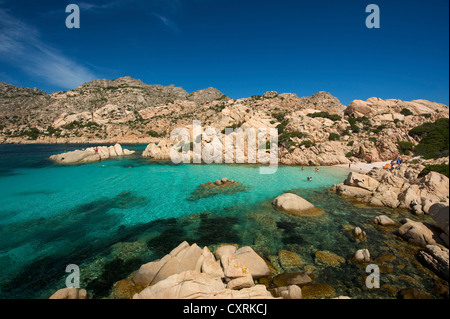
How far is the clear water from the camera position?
8.02 metres

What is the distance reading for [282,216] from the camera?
13727 mm

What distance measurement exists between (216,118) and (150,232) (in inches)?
2126

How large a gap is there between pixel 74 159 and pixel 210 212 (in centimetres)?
3752

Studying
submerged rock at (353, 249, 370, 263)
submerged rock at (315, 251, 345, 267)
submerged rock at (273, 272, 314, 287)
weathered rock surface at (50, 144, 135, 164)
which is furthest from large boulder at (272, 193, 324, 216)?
weathered rock surface at (50, 144, 135, 164)

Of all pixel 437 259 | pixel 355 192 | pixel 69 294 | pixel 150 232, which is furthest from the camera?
pixel 355 192

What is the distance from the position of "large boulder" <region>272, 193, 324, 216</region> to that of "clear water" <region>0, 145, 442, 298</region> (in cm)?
75

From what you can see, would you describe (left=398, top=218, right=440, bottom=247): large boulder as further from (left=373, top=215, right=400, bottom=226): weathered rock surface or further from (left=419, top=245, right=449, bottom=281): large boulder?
(left=373, top=215, right=400, bottom=226): weathered rock surface

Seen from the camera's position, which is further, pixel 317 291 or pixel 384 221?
pixel 384 221

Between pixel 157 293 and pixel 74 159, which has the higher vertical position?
pixel 74 159

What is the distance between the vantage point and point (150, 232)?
11.9 meters

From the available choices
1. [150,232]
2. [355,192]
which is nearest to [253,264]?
[150,232]

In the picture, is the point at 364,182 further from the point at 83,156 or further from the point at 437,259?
the point at 83,156

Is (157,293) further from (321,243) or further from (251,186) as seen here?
(251,186)

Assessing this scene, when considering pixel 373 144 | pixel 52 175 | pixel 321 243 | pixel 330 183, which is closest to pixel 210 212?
pixel 321 243
